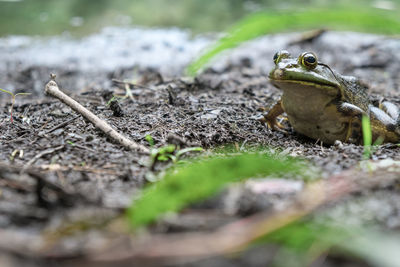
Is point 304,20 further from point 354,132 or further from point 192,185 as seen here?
point 354,132

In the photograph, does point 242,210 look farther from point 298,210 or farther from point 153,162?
point 153,162

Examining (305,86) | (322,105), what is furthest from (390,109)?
(305,86)

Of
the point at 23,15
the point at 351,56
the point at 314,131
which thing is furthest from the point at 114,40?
the point at 314,131

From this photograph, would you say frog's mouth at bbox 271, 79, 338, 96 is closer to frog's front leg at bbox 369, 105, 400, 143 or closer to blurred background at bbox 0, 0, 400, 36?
frog's front leg at bbox 369, 105, 400, 143

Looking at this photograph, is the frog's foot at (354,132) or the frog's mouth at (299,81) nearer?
the frog's mouth at (299,81)

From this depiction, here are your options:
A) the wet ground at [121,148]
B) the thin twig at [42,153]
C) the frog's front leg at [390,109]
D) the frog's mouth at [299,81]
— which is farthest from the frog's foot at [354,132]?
the thin twig at [42,153]

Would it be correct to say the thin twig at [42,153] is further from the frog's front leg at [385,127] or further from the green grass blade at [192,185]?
the frog's front leg at [385,127]
